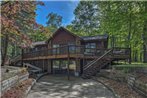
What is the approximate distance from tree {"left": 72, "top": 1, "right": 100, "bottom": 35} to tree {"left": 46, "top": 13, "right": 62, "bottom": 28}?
15.9 meters

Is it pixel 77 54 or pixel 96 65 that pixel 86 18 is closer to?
pixel 77 54

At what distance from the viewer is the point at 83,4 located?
151ft

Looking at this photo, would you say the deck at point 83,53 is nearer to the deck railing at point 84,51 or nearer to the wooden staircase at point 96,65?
the deck railing at point 84,51

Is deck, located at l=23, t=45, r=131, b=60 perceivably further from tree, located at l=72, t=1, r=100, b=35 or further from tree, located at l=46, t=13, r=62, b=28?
tree, located at l=46, t=13, r=62, b=28

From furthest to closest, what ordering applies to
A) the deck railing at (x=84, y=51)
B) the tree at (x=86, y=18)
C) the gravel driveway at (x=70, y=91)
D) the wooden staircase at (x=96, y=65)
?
the tree at (x=86, y=18), the deck railing at (x=84, y=51), the wooden staircase at (x=96, y=65), the gravel driveway at (x=70, y=91)

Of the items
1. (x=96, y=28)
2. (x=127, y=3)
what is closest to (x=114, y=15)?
(x=127, y=3)

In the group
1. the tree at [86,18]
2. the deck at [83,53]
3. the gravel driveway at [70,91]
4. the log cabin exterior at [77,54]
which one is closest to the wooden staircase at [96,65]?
the log cabin exterior at [77,54]

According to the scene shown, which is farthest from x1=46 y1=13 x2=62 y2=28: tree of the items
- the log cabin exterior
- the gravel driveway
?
the gravel driveway

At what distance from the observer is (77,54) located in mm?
21906

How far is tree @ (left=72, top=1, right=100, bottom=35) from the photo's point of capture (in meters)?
45.5

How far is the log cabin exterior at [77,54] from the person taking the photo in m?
21.3

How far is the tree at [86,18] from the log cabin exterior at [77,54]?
15.9 meters

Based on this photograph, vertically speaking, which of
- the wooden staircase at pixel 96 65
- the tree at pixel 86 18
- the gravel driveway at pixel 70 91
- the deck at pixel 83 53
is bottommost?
the gravel driveway at pixel 70 91

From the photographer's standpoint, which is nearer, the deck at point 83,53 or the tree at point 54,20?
the deck at point 83,53
